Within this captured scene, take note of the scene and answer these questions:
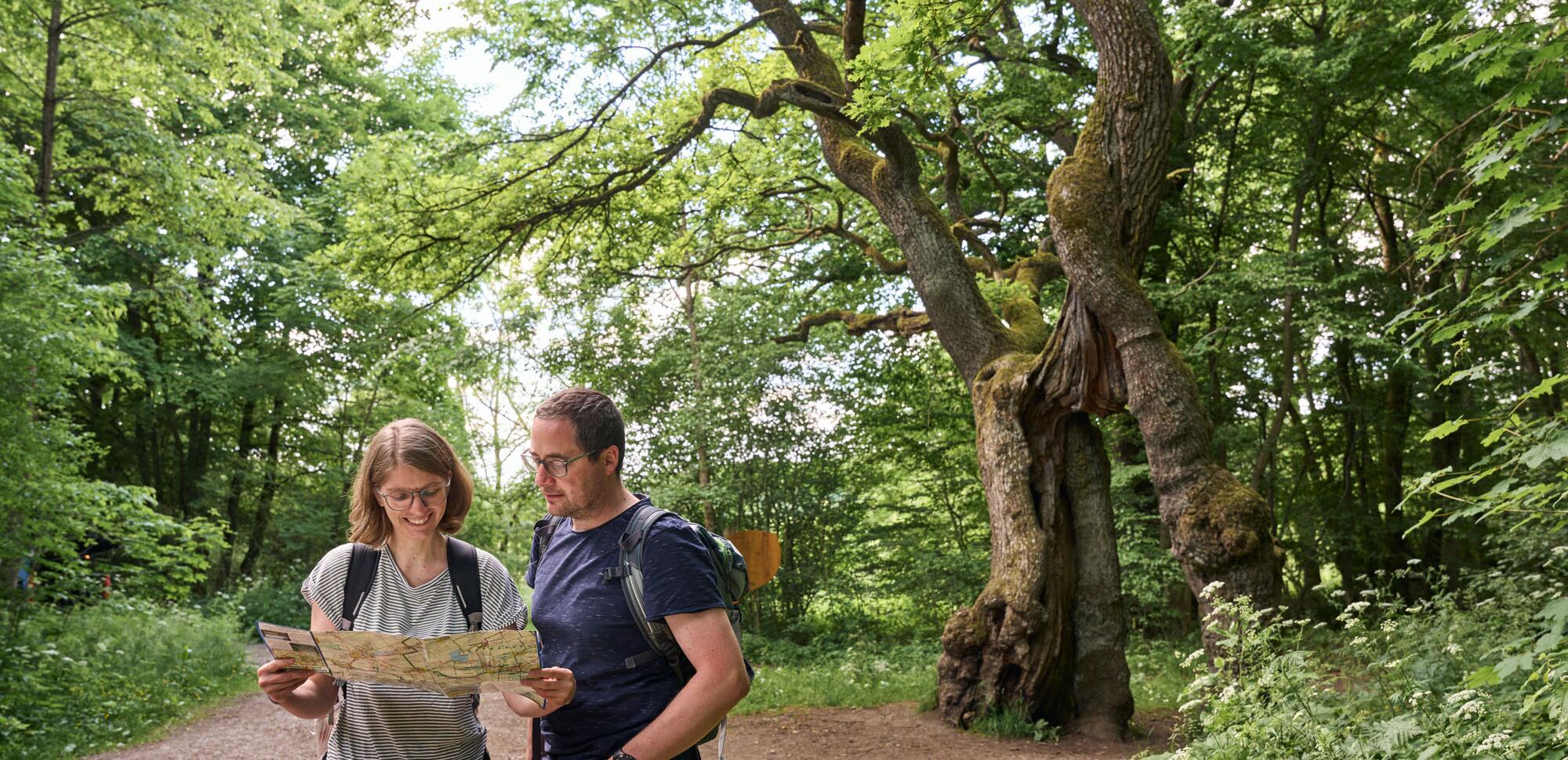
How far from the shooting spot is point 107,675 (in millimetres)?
10562

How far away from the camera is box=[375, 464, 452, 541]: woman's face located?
2.75 meters

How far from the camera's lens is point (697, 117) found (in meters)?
11.1

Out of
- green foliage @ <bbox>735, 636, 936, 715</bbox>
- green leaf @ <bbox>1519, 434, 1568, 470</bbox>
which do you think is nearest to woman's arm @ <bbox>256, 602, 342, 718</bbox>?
green leaf @ <bbox>1519, 434, 1568, 470</bbox>

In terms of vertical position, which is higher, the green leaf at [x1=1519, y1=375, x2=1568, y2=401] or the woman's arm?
the green leaf at [x1=1519, y1=375, x2=1568, y2=401]

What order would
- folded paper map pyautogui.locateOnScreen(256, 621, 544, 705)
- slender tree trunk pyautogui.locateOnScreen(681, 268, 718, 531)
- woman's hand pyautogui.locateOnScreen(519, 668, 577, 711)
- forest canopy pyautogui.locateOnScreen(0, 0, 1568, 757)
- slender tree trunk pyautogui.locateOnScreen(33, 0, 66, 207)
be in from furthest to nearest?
slender tree trunk pyautogui.locateOnScreen(681, 268, 718, 531) → slender tree trunk pyautogui.locateOnScreen(33, 0, 66, 207) → forest canopy pyautogui.locateOnScreen(0, 0, 1568, 757) → woman's hand pyautogui.locateOnScreen(519, 668, 577, 711) → folded paper map pyautogui.locateOnScreen(256, 621, 544, 705)

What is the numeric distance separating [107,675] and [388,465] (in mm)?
9834

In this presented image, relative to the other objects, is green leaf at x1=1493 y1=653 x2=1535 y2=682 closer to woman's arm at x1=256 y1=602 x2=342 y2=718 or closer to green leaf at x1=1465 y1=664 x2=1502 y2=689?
green leaf at x1=1465 y1=664 x2=1502 y2=689

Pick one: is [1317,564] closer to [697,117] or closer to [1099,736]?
[1099,736]

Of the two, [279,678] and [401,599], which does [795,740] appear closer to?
[401,599]

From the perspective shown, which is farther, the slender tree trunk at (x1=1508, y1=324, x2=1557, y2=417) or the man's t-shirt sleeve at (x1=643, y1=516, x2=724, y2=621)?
the slender tree trunk at (x1=1508, y1=324, x2=1557, y2=417)

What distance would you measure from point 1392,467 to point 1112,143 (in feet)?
39.9

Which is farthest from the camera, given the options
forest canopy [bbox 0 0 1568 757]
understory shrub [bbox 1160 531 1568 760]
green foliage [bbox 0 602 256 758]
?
green foliage [bbox 0 602 256 758]

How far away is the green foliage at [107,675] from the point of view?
863 cm

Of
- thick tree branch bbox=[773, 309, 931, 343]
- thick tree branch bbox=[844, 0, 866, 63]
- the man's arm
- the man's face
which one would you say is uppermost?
thick tree branch bbox=[844, 0, 866, 63]
